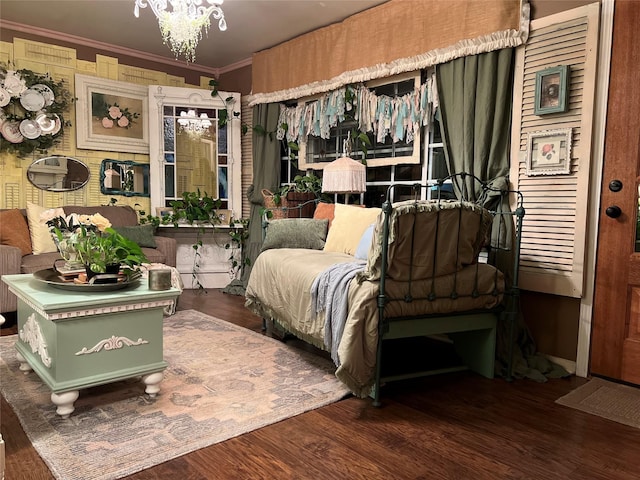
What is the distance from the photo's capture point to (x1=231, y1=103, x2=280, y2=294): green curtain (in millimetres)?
4832

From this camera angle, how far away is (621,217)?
2.55 metres

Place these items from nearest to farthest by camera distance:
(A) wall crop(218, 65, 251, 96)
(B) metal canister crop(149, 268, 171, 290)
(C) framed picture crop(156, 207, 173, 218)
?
(B) metal canister crop(149, 268, 171, 290)
(C) framed picture crop(156, 207, 173, 218)
(A) wall crop(218, 65, 251, 96)

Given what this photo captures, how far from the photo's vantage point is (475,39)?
3.00m

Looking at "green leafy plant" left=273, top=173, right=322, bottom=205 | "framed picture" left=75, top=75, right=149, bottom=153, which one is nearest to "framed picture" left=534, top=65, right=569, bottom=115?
"green leafy plant" left=273, top=173, right=322, bottom=205

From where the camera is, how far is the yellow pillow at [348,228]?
3258 millimetres

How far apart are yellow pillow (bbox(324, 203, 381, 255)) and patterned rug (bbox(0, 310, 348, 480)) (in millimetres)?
780

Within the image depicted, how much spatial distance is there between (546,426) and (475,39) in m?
2.28

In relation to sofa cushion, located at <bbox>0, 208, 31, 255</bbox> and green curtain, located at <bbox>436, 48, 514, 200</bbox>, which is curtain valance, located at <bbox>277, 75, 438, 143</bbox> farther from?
sofa cushion, located at <bbox>0, 208, 31, 255</bbox>

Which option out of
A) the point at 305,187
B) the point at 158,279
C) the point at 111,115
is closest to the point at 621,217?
the point at 158,279

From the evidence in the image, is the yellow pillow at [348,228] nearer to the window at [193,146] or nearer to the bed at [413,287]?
the bed at [413,287]

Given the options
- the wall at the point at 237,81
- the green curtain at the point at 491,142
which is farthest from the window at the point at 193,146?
the green curtain at the point at 491,142

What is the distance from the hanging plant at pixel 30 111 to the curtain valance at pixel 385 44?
1867 mm

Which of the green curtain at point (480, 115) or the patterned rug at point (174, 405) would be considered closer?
the patterned rug at point (174, 405)

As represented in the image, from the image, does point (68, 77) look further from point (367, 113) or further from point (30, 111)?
point (367, 113)
